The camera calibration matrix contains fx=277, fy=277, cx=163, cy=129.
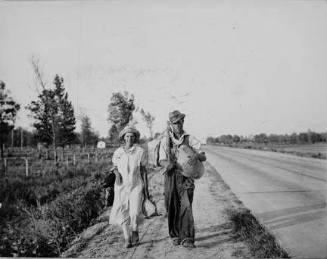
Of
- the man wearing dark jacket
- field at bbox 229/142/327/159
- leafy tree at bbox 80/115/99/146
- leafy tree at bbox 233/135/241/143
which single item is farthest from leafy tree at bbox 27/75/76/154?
leafy tree at bbox 233/135/241/143

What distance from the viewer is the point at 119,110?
1115 centimetres

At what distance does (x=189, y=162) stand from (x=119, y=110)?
7.02m

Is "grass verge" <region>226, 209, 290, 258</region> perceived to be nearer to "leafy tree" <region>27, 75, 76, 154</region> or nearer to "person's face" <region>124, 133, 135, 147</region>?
"person's face" <region>124, 133, 135, 147</region>

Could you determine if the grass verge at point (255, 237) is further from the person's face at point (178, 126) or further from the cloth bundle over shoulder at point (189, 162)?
the person's face at point (178, 126)

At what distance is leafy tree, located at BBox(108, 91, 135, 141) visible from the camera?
33.0 ft

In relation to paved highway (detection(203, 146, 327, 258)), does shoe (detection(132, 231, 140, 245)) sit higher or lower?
higher

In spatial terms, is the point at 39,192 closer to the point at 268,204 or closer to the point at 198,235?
the point at 198,235

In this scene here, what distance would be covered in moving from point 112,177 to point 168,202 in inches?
42.0

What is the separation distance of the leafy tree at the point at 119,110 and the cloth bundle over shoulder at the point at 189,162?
17.9 feet

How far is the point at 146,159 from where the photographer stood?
187 inches

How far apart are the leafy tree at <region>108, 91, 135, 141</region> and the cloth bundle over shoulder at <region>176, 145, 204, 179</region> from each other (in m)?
5.46

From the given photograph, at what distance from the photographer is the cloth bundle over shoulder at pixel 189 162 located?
181 inches

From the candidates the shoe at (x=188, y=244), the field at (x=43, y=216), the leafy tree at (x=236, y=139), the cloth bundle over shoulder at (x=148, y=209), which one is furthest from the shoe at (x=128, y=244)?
the leafy tree at (x=236, y=139)

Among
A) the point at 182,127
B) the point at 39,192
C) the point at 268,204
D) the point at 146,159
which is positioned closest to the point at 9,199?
the point at 39,192
